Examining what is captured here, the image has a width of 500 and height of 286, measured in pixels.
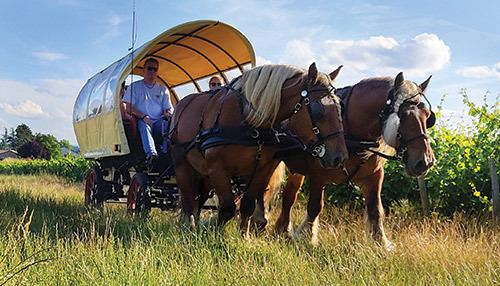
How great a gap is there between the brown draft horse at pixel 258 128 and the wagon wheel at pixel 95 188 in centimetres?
236

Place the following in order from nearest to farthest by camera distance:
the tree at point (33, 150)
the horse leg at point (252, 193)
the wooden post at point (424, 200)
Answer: the horse leg at point (252, 193) → the wooden post at point (424, 200) → the tree at point (33, 150)

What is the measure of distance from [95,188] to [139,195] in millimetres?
1775

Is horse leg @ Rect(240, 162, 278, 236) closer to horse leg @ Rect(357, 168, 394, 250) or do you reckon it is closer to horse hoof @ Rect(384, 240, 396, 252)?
horse leg @ Rect(357, 168, 394, 250)

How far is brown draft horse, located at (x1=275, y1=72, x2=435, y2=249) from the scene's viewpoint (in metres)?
3.61

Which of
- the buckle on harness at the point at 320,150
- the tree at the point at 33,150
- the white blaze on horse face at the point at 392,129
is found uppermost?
the tree at the point at 33,150

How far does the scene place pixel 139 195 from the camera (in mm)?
5273

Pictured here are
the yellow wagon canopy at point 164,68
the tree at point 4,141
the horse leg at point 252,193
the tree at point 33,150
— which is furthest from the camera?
the tree at point 4,141

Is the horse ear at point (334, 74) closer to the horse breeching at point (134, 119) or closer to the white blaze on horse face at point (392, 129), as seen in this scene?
the white blaze on horse face at point (392, 129)

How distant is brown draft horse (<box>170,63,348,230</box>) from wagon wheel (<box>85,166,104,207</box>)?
2.36 meters

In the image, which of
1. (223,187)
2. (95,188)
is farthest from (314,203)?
(95,188)

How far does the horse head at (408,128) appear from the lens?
3.57 m

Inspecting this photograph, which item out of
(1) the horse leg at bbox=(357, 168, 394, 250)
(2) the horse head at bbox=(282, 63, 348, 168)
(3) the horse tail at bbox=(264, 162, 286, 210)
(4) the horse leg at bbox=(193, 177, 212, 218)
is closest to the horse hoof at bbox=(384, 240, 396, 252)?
(1) the horse leg at bbox=(357, 168, 394, 250)

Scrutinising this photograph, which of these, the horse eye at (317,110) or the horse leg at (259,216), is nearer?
the horse eye at (317,110)

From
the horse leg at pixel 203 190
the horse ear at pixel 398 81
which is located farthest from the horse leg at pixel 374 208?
the horse leg at pixel 203 190
